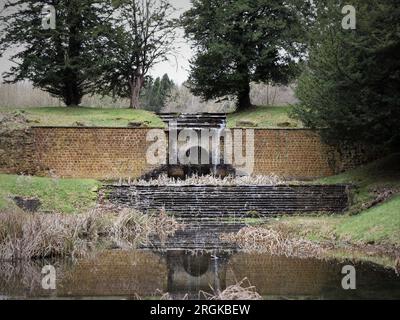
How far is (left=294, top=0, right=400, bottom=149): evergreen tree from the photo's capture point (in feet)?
54.3

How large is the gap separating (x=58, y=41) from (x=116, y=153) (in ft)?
29.9

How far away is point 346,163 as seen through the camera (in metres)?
24.6

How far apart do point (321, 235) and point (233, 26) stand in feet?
58.6

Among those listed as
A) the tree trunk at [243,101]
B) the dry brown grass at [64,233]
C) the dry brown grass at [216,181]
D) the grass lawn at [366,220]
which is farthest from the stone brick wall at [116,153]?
the dry brown grass at [64,233]

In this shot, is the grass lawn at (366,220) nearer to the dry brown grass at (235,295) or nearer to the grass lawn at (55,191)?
the dry brown grass at (235,295)

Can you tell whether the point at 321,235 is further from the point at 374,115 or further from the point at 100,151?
the point at 100,151

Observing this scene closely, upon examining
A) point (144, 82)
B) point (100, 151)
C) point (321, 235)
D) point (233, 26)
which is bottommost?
point (321, 235)

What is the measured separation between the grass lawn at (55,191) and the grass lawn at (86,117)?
5.98 meters

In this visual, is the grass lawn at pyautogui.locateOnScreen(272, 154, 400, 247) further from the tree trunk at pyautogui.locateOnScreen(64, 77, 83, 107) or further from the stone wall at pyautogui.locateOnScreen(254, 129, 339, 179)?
the tree trunk at pyautogui.locateOnScreen(64, 77, 83, 107)

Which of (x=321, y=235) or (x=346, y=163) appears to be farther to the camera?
(x=346, y=163)

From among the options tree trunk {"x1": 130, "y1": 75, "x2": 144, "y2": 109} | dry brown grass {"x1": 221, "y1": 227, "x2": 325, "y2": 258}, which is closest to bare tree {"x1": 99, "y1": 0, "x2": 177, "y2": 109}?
tree trunk {"x1": 130, "y1": 75, "x2": 144, "y2": 109}

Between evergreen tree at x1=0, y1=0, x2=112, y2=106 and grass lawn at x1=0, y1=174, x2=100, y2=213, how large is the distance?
10.5 meters

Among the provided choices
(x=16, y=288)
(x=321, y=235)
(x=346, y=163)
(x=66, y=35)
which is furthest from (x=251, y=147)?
(x=16, y=288)

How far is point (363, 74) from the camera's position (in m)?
17.7
